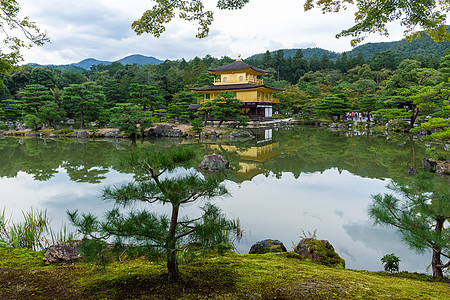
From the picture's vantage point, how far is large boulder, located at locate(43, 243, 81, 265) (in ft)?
8.36

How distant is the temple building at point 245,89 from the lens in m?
24.1

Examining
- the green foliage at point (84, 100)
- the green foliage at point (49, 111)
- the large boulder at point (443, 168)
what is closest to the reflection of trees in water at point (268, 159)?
the large boulder at point (443, 168)

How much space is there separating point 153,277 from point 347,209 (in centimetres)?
411

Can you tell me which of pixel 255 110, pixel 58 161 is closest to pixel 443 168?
pixel 58 161

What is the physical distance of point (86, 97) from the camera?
61.4 feet

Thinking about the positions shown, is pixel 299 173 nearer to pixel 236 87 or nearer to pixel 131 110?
pixel 131 110

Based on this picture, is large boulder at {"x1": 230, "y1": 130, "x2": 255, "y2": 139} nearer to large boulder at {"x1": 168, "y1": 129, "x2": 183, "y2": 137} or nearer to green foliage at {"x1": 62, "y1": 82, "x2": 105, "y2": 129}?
large boulder at {"x1": 168, "y1": 129, "x2": 183, "y2": 137}

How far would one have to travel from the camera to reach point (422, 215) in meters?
2.19

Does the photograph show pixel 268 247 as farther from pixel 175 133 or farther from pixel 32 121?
pixel 32 121

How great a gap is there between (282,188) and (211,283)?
4.71 meters

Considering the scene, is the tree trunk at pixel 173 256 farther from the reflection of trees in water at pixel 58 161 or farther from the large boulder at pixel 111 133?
the large boulder at pixel 111 133

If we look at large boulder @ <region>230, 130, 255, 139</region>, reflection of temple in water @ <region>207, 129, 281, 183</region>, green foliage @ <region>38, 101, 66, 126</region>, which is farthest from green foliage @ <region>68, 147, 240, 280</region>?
green foliage @ <region>38, 101, 66, 126</region>

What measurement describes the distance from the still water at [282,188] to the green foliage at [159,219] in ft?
0.64

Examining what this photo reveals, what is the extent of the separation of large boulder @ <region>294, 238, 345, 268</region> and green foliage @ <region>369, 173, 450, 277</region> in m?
0.67
